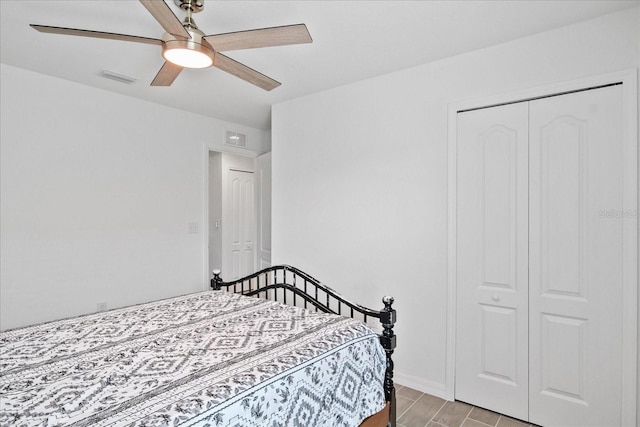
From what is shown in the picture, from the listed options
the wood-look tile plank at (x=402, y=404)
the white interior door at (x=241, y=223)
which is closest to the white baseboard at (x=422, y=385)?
the wood-look tile plank at (x=402, y=404)

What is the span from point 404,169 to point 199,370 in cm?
206

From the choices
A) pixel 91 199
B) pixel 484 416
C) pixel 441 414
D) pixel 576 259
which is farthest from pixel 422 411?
pixel 91 199

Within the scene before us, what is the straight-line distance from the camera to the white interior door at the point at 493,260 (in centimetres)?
232

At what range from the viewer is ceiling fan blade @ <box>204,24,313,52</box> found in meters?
1.63

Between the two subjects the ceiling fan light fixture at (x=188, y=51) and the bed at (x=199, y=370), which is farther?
the ceiling fan light fixture at (x=188, y=51)

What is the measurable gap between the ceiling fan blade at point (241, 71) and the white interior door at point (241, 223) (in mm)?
3594

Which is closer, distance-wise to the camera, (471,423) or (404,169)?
(471,423)

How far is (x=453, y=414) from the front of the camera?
239cm

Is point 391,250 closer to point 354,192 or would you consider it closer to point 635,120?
point 354,192

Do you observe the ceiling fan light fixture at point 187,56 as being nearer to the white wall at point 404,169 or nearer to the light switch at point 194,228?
the white wall at point 404,169

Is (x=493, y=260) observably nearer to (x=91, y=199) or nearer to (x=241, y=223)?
(x=91, y=199)

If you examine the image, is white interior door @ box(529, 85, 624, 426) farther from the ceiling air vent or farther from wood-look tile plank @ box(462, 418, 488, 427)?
the ceiling air vent

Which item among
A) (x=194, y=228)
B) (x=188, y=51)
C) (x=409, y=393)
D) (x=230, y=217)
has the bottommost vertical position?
(x=409, y=393)

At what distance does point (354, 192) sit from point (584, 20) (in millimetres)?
1873
